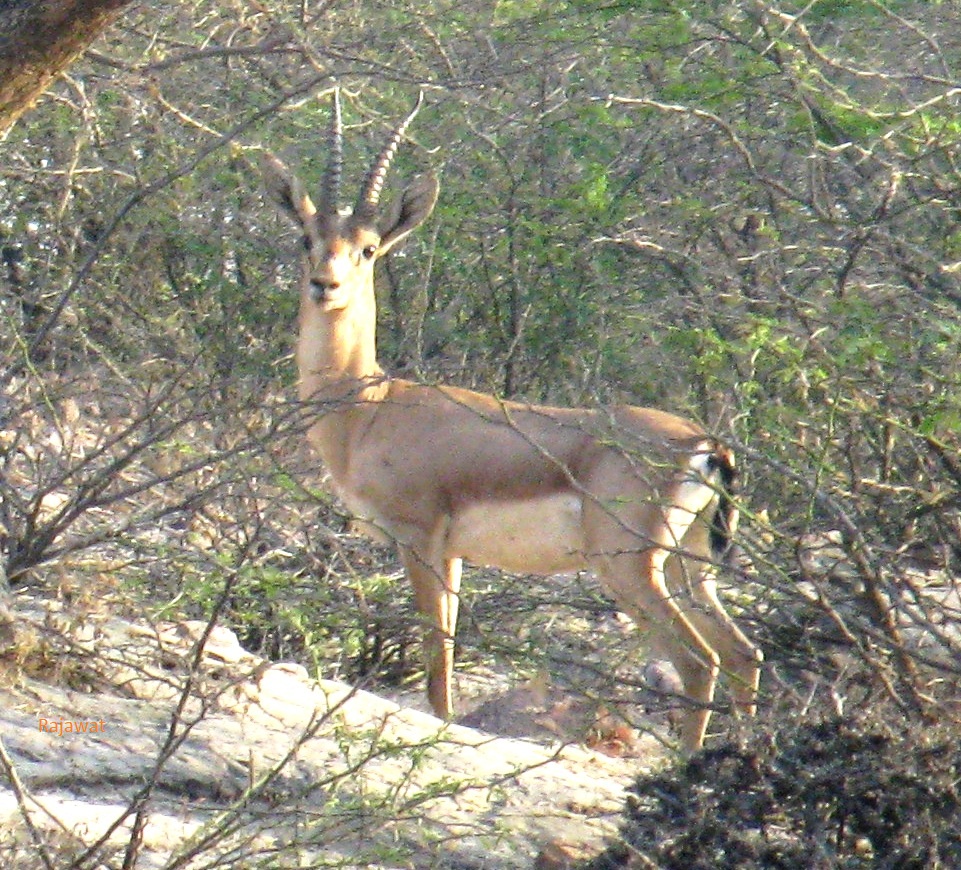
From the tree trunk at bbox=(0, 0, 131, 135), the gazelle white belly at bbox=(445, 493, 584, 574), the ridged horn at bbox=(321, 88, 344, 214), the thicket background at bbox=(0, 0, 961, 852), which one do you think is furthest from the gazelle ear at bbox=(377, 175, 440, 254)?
the tree trunk at bbox=(0, 0, 131, 135)

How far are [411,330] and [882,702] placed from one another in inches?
166

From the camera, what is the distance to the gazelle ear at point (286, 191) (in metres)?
6.79

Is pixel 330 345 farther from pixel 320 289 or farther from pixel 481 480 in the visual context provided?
pixel 481 480

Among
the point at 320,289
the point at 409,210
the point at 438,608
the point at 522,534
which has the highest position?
A: the point at 409,210

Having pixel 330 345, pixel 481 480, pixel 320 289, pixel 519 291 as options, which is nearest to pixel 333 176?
pixel 320 289

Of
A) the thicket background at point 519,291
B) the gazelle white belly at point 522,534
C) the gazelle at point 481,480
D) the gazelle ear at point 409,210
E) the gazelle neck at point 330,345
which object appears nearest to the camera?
the thicket background at point 519,291

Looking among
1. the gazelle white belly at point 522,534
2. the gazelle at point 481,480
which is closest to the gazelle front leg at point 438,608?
the gazelle at point 481,480

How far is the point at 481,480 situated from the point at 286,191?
1.77 m

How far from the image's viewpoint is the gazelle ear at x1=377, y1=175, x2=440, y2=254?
22.5 ft

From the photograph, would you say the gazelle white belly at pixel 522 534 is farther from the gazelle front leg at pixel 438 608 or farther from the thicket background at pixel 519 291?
the thicket background at pixel 519 291

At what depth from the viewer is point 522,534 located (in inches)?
235

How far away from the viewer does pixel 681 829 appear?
3.70m

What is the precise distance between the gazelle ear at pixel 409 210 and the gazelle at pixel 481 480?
0.01m

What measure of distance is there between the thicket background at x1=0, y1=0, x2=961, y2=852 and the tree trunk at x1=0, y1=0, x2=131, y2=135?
1.38 metres
